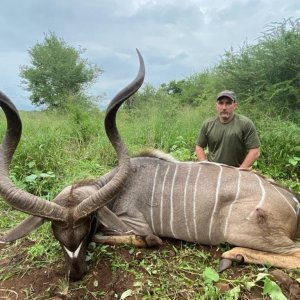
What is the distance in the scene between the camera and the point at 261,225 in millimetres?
2828

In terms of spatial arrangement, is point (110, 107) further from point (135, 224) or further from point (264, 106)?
point (264, 106)

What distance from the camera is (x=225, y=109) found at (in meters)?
4.20

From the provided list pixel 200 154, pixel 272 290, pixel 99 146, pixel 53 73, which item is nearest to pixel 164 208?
pixel 272 290

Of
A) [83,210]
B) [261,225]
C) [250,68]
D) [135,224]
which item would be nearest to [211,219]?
[261,225]

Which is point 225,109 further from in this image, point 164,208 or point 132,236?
point 132,236

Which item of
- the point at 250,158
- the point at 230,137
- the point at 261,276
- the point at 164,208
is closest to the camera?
the point at 261,276

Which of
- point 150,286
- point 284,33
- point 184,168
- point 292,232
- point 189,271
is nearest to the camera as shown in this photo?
point 150,286

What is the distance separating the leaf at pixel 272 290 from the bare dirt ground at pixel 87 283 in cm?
6

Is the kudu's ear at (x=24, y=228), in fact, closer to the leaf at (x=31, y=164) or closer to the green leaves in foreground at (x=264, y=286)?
the green leaves in foreground at (x=264, y=286)

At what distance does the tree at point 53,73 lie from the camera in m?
18.8

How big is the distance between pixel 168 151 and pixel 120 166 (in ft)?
9.70

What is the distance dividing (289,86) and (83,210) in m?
5.85

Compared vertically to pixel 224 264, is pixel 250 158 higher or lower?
higher

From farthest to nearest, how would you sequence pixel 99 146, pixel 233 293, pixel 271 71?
1. pixel 271 71
2. pixel 99 146
3. pixel 233 293
